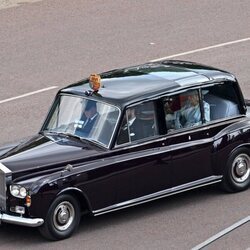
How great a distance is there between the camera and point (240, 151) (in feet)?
39.0

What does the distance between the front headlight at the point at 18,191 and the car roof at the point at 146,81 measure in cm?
165

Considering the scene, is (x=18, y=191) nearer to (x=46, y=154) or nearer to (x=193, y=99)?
(x=46, y=154)

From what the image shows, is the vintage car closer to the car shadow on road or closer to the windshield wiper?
the windshield wiper

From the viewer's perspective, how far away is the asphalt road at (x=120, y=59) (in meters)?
10.7

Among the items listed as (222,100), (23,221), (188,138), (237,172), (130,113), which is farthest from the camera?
(222,100)

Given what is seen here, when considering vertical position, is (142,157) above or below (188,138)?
below

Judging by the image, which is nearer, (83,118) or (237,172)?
(83,118)

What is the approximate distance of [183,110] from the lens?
11570 mm

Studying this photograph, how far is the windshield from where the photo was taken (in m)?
11.1

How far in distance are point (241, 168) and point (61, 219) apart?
275 cm

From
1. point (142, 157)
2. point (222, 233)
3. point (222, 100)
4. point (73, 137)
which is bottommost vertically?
point (222, 233)

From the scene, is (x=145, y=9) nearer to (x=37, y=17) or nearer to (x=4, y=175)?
(x=37, y=17)

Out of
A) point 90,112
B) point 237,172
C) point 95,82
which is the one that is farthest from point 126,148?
point 237,172

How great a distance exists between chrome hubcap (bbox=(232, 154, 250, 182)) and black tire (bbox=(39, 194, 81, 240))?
2.37m
